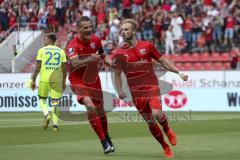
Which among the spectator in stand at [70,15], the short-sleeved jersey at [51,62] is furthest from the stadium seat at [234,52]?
the short-sleeved jersey at [51,62]

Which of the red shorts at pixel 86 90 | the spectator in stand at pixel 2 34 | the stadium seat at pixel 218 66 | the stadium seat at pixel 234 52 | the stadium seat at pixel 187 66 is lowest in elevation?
the stadium seat at pixel 187 66

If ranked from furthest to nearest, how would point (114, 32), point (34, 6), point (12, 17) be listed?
point (12, 17), point (34, 6), point (114, 32)

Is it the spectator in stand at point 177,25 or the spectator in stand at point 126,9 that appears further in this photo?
the spectator in stand at point 126,9

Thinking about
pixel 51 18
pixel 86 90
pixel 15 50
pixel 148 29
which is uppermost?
pixel 86 90

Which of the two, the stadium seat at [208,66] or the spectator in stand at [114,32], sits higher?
the spectator in stand at [114,32]

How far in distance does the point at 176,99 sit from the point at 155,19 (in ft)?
27.6

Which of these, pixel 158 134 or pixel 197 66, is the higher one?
pixel 158 134

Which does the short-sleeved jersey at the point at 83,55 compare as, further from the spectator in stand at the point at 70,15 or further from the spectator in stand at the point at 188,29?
the spectator in stand at the point at 70,15

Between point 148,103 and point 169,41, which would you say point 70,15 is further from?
point 148,103

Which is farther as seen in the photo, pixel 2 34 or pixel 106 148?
pixel 2 34

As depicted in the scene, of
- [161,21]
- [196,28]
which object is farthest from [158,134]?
[161,21]

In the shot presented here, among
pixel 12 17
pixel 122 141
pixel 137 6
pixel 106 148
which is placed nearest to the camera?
pixel 106 148

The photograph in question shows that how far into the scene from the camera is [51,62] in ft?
70.8

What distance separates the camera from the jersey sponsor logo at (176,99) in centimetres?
3162
